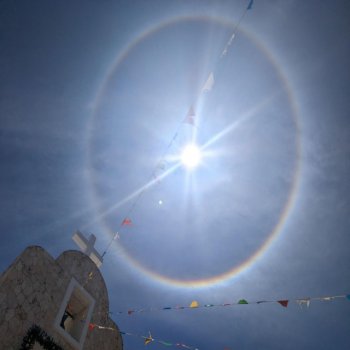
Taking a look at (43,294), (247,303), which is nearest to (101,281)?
(43,294)

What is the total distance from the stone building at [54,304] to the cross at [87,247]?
49 centimetres

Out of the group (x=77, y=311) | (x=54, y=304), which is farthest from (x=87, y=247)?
(x=54, y=304)

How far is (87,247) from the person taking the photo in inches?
480

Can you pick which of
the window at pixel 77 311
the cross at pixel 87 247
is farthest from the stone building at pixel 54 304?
the cross at pixel 87 247

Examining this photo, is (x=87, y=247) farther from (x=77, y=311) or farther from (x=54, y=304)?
(x=54, y=304)

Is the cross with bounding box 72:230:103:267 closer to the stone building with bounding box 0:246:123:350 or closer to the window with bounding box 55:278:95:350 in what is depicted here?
the stone building with bounding box 0:246:123:350

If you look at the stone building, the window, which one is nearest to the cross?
the stone building

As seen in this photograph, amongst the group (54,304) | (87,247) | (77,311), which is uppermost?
(87,247)

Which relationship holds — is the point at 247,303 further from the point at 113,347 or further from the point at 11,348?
the point at 11,348

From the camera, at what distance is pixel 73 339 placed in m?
9.47

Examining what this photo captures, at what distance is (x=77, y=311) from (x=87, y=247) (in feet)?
7.30

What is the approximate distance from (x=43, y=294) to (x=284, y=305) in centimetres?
726

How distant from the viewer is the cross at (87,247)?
1213cm

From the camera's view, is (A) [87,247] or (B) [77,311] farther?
(A) [87,247]
